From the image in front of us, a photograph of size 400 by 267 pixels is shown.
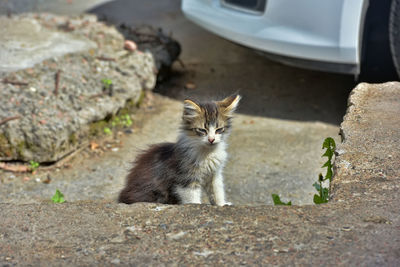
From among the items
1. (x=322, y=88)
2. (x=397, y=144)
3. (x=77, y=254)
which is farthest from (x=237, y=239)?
(x=322, y=88)

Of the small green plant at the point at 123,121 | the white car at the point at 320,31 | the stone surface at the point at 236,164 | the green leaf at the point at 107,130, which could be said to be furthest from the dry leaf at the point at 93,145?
the white car at the point at 320,31

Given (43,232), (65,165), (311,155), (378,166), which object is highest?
(378,166)

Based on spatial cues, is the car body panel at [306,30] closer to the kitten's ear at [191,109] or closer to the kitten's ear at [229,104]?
the kitten's ear at [229,104]

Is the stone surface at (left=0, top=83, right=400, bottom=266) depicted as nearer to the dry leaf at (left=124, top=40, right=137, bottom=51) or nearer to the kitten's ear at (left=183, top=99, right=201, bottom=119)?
the kitten's ear at (left=183, top=99, right=201, bottom=119)

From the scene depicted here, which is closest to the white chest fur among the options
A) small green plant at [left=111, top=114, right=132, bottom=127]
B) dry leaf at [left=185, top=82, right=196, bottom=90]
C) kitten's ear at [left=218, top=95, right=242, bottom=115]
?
kitten's ear at [left=218, top=95, right=242, bottom=115]

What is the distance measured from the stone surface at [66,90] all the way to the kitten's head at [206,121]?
5.27 ft

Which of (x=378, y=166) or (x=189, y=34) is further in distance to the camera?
(x=189, y=34)

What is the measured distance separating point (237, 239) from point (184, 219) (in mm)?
304

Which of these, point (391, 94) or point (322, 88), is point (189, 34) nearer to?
point (322, 88)

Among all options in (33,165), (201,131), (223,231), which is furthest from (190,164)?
(33,165)

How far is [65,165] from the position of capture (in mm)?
5195

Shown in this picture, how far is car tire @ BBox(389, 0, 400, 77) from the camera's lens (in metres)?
5.25

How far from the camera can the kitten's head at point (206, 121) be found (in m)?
3.87

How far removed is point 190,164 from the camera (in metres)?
3.82
